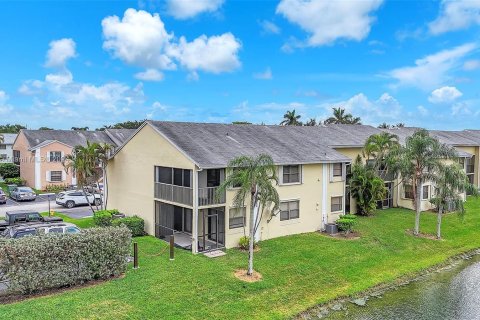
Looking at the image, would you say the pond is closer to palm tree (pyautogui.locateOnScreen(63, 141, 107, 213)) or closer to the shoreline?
the shoreline

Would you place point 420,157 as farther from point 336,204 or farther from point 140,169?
point 140,169

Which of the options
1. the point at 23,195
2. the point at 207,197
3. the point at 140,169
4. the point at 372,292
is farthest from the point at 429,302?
the point at 23,195

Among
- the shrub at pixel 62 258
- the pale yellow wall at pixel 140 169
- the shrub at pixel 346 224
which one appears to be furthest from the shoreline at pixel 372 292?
the pale yellow wall at pixel 140 169

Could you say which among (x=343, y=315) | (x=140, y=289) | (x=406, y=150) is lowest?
(x=343, y=315)

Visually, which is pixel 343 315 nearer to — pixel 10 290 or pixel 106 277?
pixel 106 277

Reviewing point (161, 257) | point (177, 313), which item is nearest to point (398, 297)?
point (177, 313)

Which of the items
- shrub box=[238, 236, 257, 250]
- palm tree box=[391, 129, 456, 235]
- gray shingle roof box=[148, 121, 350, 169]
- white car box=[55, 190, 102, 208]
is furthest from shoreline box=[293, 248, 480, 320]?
white car box=[55, 190, 102, 208]

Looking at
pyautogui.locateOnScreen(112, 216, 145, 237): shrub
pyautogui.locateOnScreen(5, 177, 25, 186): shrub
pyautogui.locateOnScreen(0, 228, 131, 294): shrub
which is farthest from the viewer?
pyautogui.locateOnScreen(5, 177, 25, 186): shrub
